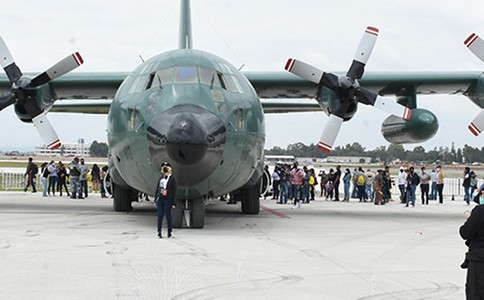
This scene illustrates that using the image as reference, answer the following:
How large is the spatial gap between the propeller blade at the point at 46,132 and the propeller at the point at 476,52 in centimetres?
1129

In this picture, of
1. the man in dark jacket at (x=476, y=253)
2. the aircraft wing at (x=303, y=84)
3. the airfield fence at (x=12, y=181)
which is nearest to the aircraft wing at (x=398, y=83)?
the aircraft wing at (x=303, y=84)

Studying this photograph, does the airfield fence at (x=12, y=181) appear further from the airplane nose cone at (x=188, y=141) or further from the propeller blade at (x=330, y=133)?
the airplane nose cone at (x=188, y=141)

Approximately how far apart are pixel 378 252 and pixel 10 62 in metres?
11.9

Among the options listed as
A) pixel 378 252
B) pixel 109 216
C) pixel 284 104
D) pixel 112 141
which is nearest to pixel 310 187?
pixel 284 104

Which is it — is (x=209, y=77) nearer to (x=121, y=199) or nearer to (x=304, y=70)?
(x=304, y=70)

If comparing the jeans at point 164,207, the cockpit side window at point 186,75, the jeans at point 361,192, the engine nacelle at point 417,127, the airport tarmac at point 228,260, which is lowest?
the airport tarmac at point 228,260

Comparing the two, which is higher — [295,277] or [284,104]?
[284,104]

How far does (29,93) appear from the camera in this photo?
55.6ft

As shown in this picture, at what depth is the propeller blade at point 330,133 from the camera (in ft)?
54.1

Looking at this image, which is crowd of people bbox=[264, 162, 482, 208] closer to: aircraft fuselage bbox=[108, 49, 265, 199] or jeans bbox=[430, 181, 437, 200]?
jeans bbox=[430, 181, 437, 200]

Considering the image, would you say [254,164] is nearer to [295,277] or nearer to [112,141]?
[112,141]

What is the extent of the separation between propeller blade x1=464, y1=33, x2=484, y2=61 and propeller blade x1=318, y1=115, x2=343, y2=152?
14.3 feet

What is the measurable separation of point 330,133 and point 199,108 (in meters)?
6.04

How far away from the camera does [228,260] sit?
8742 mm
